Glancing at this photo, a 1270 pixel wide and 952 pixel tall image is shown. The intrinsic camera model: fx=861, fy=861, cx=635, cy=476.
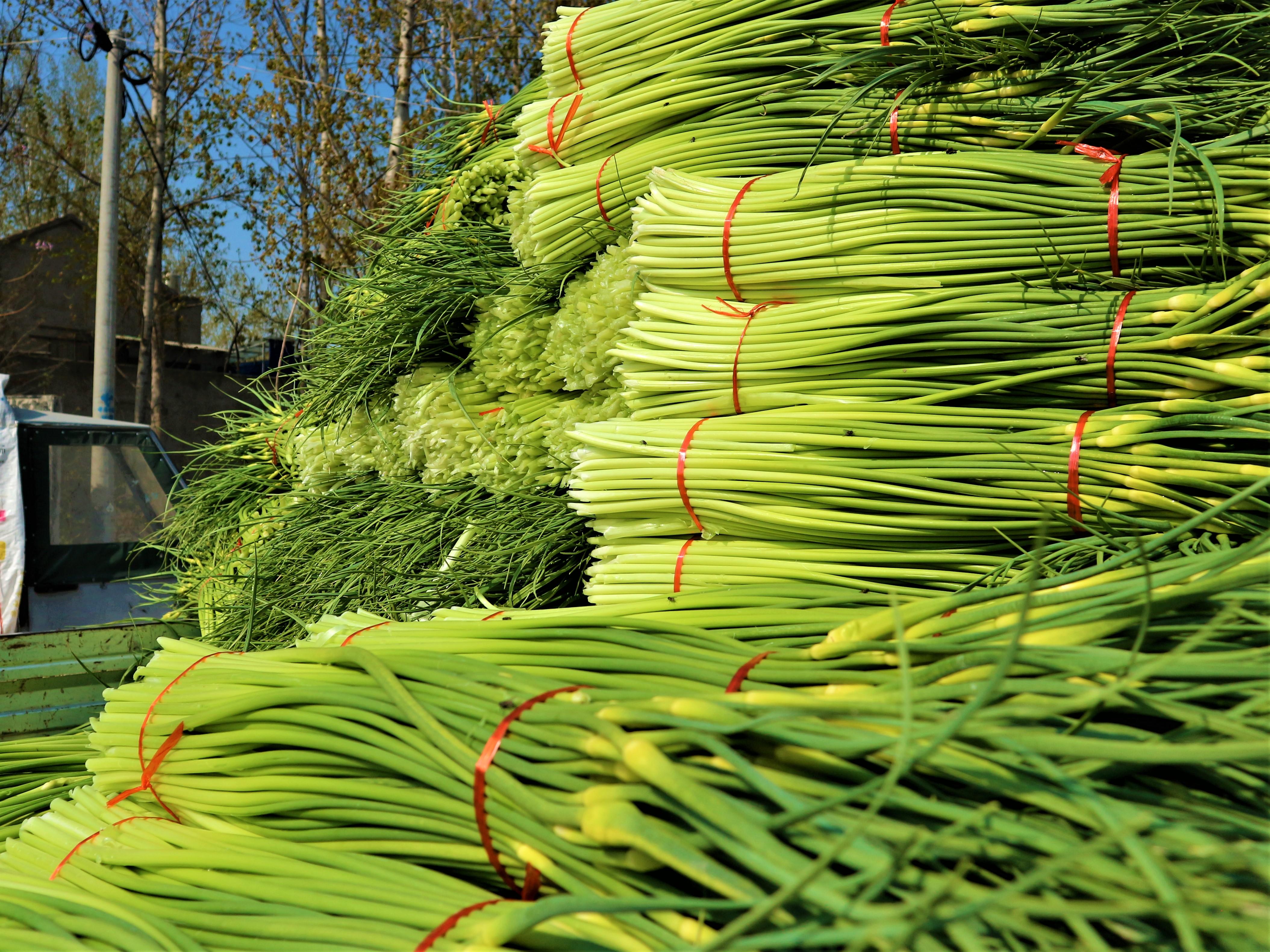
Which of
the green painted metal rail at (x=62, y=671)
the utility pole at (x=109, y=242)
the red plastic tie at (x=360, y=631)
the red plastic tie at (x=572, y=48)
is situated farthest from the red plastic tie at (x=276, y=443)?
the utility pole at (x=109, y=242)

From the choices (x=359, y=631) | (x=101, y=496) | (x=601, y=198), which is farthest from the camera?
(x=101, y=496)

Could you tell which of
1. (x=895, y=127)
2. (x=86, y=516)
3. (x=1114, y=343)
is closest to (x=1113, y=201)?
(x=1114, y=343)

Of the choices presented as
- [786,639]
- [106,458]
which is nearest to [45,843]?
[786,639]

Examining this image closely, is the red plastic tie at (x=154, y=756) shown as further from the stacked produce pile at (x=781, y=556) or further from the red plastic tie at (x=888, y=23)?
the red plastic tie at (x=888, y=23)

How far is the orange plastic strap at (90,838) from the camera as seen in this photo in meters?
1.35

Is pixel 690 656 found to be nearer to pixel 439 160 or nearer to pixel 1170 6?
pixel 1170 6

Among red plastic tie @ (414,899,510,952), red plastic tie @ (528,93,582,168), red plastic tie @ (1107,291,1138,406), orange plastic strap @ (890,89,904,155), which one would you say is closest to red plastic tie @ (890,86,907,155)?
orange plastic strap @ (890,89,904,155)

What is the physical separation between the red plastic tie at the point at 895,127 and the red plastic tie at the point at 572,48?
89 cm

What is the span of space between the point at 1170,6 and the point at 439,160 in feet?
7.45

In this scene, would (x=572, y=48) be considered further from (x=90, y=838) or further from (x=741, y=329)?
(x=90, y=838)

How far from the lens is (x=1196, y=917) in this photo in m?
0.67

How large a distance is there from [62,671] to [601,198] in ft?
7.00

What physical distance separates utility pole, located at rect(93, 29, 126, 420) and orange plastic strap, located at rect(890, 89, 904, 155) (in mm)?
6933

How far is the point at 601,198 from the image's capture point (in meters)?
2.13
